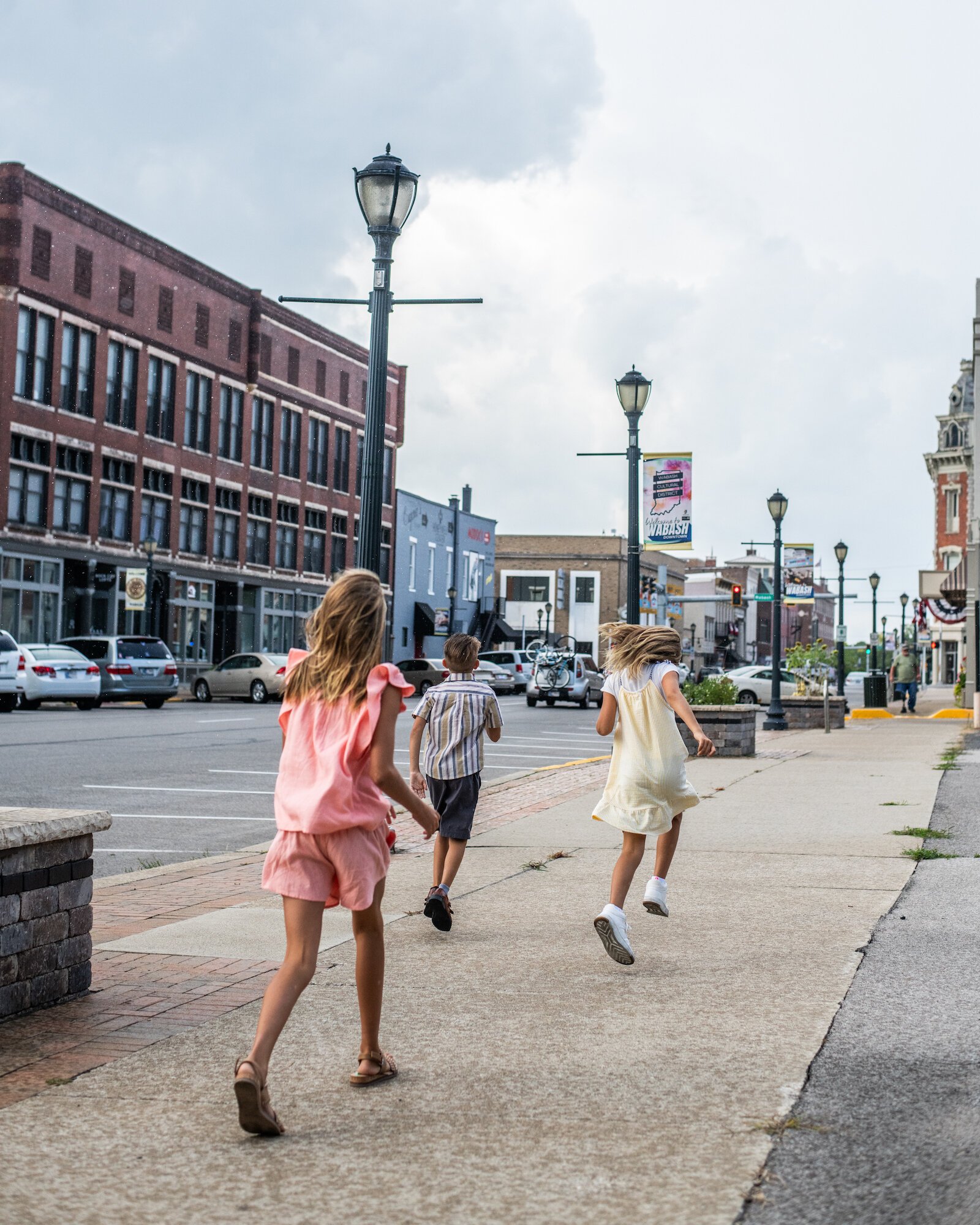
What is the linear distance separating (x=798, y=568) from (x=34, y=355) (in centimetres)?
2530

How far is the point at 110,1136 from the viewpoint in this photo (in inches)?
151

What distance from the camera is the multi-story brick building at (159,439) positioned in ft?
133

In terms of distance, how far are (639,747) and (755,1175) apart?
10.5ft

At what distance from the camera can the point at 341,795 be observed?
413cm

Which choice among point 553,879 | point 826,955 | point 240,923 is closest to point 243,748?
point 553,879

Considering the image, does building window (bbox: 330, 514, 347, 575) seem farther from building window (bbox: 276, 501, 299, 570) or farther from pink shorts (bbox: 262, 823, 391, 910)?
pink shorts (bbox: 262, 823, 391, 910)

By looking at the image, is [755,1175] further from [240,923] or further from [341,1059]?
[240,923]

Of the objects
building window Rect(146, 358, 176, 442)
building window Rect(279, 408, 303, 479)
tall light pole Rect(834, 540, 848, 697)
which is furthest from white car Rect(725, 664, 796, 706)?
building window Rect(146, 358, 176, 442)

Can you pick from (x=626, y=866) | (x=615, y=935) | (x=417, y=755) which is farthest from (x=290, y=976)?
(x=417, y=755)

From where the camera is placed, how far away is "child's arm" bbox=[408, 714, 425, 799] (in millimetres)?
7062

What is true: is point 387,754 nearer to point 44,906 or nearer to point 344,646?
point 344,646

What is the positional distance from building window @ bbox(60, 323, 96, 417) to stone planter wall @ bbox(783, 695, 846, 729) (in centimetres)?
2400

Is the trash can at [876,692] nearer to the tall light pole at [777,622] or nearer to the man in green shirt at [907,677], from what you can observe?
the man in green shirt at [907,677]

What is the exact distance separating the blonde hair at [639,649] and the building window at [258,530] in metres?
46.6
